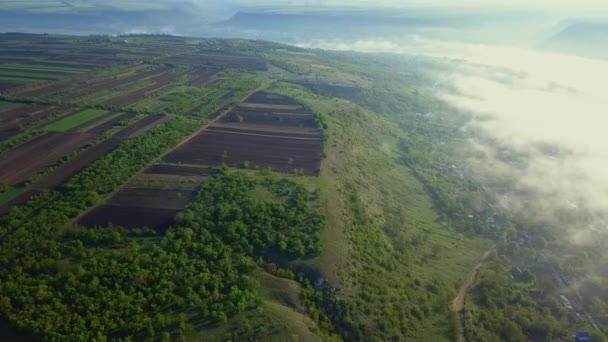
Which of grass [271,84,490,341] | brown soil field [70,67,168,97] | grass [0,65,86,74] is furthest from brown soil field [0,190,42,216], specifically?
grass [0,65,86,74]

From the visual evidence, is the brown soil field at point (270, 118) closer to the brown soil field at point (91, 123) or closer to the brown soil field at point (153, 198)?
the brown soil field at point (91, 123)

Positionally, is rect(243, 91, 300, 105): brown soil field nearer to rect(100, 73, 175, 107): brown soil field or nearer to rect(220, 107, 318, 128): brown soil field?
rect(220, 107, 318, 128): brown soil field

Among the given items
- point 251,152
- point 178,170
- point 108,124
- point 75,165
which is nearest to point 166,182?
point 178,170

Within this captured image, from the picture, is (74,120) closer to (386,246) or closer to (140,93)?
(140,93)

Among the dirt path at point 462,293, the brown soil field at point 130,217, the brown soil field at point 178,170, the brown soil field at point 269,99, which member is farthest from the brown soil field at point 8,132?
the dirt path at point 462,293

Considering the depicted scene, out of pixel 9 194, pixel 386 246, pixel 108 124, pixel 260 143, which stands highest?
pixel 108 124
